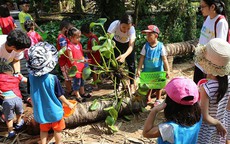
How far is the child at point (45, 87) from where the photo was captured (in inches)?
106

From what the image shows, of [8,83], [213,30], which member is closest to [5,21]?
[8,83]

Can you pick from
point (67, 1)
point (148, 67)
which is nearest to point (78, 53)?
point (148, 67)

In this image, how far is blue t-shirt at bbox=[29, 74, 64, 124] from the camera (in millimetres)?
2803

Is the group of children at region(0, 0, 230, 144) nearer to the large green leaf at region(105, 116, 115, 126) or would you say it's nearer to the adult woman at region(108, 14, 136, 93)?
the adult woman at region(108, 14, 136, 93)

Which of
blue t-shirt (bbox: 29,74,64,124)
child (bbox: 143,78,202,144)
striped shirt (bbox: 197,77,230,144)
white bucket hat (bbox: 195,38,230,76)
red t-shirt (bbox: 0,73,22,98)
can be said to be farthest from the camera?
red t-shirt (bbox: 0,73,22,98)

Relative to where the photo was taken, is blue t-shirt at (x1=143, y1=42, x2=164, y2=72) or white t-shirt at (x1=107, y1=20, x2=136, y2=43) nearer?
blue t-shirt at (x1=143, y1=42, x2=164, y2=72)

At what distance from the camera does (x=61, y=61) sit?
441 cm

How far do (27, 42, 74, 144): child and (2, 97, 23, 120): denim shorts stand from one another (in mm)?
490

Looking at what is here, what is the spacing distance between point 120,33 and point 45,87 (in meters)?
1.91

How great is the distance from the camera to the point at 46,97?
9.30ft

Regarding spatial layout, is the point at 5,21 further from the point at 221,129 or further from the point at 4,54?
the point at 221,129

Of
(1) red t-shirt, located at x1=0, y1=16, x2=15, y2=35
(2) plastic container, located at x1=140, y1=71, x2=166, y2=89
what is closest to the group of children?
(2) plastic container, located at x1=140, y1=71, x2=166, y2=89

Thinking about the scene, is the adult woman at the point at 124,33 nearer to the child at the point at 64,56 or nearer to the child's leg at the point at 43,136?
the child at the point at 64,56

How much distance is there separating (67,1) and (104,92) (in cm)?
1163
